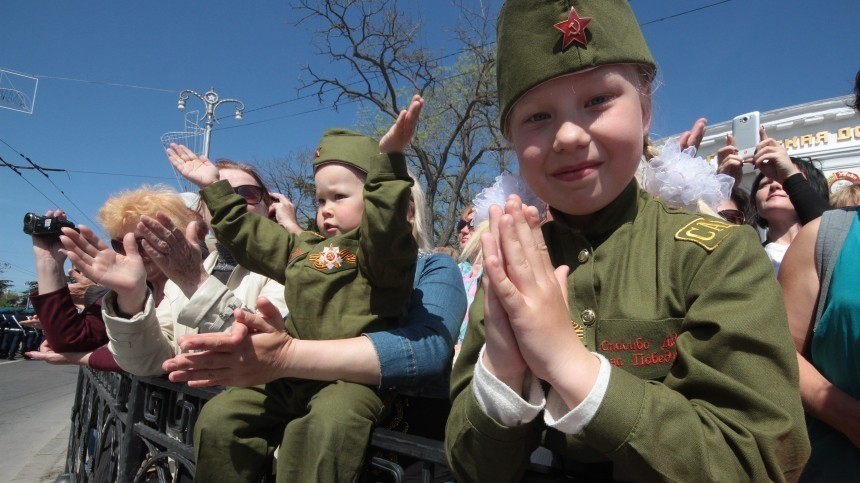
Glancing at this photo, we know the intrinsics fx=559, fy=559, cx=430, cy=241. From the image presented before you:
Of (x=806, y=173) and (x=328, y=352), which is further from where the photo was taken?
(x=806, y=173)

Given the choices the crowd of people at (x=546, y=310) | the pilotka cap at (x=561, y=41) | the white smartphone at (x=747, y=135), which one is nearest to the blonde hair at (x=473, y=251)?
the crowd of people at (x=546, y=310)

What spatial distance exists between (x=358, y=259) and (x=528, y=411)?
1105mm

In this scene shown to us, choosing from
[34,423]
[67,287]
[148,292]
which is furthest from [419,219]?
[34,423]

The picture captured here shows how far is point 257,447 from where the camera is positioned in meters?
1.73

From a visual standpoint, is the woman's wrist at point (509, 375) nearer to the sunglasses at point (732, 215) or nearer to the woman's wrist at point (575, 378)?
the woman's wrist at point (575, 378)

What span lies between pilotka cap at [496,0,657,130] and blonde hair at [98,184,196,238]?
207cm

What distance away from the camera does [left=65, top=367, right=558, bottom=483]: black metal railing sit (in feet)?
4.78

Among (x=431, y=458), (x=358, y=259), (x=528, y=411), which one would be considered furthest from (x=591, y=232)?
(x=358, y=259)

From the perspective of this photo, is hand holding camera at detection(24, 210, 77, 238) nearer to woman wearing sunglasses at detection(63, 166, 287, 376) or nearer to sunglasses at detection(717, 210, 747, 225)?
woman wearing sunglasses at detection(63, 166, 287, 376)

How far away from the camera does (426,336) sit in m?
1.88

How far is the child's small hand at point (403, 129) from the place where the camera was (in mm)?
1709

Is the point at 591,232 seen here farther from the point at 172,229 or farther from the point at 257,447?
the point at 172,229

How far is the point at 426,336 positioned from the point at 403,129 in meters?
0.69

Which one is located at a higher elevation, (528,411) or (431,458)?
(528,411)
